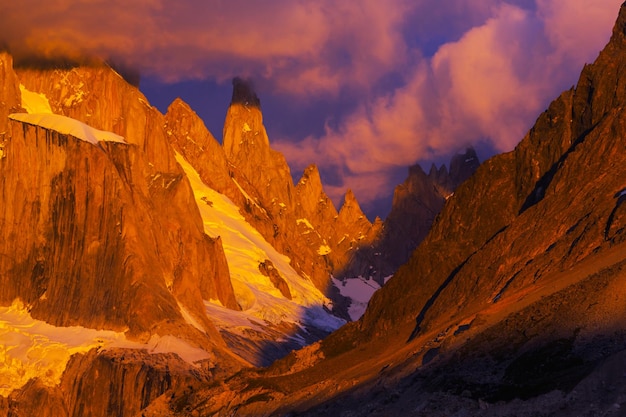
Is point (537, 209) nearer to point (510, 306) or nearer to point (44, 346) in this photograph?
point (510, 306)

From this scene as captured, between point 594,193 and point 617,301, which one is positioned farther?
point 594,193

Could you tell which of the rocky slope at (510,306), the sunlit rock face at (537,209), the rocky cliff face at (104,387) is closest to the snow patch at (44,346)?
the rocky cliff face at (104,387)

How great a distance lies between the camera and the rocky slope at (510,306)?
173 feet

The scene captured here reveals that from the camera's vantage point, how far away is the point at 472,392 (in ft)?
178

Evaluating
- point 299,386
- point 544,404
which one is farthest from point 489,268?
point 544,404

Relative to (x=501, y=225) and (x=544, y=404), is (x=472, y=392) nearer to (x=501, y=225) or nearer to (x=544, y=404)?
(x=544, y=404)

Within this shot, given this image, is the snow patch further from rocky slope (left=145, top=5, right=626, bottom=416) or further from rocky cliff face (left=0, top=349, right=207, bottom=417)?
rocky slope (left=145, top=5, right=626, bottom=416)

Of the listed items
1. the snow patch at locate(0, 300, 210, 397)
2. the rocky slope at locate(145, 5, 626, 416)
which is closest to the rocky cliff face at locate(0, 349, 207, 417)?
the snow patch at locate(0, 300, 210, 397)

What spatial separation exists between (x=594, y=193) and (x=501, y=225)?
20.1m

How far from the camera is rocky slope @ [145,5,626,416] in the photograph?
52844 mm

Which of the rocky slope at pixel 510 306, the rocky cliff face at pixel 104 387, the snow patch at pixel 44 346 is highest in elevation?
the snow patch at pixel 44 346

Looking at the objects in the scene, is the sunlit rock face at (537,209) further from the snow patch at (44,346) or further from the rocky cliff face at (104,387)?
the snow patch at (44,346)

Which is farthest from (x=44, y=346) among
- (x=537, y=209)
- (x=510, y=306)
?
(x=510, y=306)

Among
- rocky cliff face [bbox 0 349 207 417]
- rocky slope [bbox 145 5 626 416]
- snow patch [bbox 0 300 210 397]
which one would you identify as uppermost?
snow patch [bbox 0 300 210 397]
